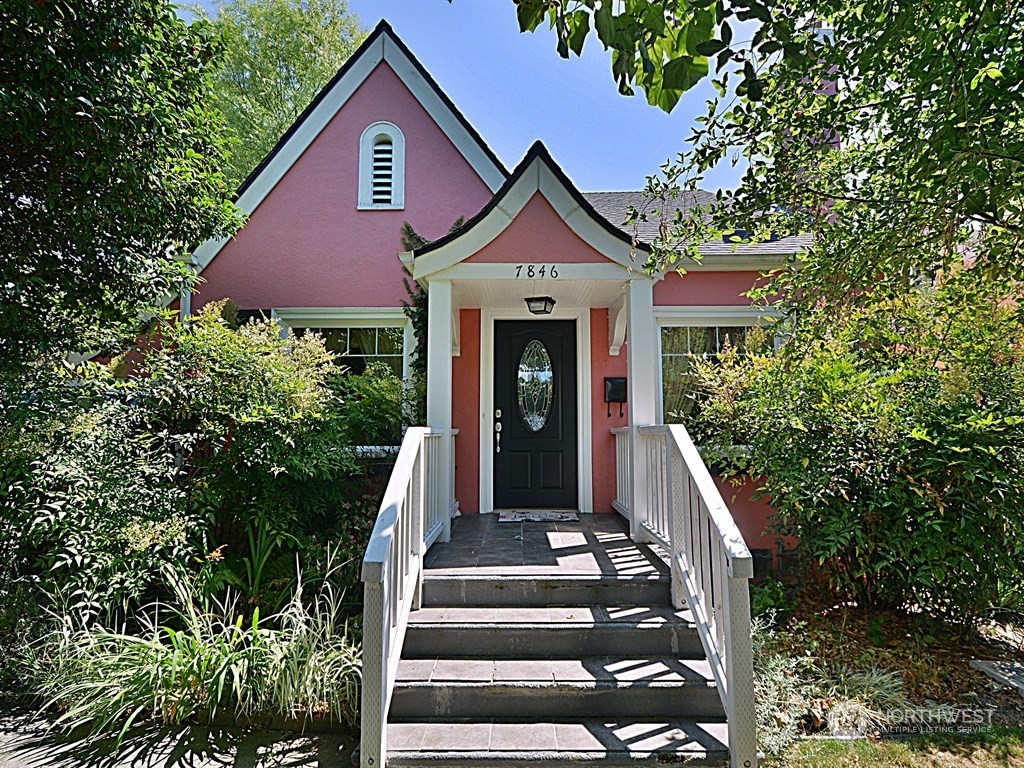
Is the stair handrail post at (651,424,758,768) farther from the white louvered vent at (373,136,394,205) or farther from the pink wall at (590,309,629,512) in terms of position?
the white louvered vent at (373,136,394,205)

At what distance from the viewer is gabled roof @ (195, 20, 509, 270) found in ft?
25.5

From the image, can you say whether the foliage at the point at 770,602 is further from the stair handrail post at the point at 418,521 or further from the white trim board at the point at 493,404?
the stair handrail post at the point at 418,521

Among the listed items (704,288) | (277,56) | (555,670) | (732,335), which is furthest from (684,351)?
(277,56)

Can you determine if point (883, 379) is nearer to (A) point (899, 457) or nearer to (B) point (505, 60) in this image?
(A) point (899, 457)

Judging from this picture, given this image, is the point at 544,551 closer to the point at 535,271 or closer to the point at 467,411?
the point at 535,271

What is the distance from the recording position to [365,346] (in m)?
7.52

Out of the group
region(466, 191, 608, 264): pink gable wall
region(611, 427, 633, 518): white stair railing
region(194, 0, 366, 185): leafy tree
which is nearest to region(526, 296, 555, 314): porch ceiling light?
region(466, 191, 608, 264): pink gable wall

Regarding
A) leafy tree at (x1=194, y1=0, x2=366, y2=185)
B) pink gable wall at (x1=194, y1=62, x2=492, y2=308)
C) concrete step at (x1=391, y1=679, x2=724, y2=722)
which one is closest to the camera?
concrete step at (x1=391, y1=679, x2=724, y2=722)

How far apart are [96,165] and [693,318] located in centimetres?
572

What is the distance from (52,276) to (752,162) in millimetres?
5030

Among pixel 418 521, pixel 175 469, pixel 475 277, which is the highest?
pixel 475 277

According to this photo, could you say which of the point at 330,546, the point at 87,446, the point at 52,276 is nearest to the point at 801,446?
the point at 330,546

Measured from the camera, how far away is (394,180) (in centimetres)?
779

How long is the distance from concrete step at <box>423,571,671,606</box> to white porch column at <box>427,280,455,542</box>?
40.7 inches
